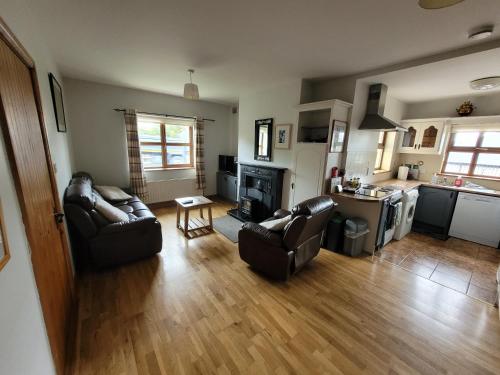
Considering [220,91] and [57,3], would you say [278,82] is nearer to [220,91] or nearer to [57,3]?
[220,91]

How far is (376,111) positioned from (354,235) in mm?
1903

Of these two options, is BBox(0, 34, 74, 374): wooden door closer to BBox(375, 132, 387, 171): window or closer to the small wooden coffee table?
the small wooden coffee table

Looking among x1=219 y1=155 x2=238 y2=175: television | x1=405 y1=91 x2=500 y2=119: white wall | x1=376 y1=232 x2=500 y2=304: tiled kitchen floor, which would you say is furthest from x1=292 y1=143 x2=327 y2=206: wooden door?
x1=405 y1=91 x2=500 y2=119: white wall

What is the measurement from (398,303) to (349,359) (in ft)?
3.01

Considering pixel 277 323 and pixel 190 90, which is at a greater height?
pixel 190 90

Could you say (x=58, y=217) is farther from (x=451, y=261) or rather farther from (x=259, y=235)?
(x=451, y=261)

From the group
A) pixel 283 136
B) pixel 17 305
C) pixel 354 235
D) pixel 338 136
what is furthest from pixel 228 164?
pixel 17 305

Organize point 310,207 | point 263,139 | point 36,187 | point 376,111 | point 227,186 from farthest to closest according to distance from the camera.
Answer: point 227,186 → point 263,139 → point 376,111 → point 310,207 → point 36,187

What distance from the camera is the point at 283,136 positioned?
11.6ft

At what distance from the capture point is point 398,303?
2.03 metres

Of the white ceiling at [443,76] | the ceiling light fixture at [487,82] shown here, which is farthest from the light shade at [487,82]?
the white ceiling at [443,76]

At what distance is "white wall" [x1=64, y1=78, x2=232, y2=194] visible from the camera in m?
3.72

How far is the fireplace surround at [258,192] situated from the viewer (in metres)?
3.64

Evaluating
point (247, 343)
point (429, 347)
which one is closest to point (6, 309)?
point (247, 343)
